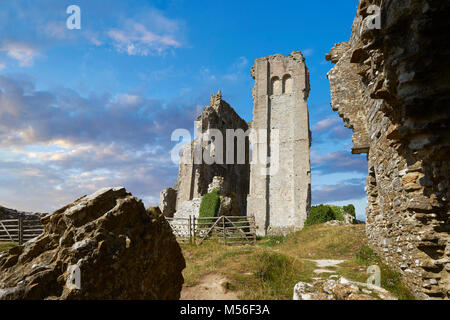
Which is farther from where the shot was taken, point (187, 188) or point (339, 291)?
point (187, 188)

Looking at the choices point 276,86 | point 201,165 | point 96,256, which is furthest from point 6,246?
point 276,86

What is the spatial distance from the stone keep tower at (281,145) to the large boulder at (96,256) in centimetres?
1767

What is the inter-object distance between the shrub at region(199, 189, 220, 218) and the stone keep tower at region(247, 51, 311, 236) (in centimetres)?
345

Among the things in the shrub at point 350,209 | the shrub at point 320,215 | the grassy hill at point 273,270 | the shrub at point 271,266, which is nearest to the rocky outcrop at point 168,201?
the shrub at point 320,215

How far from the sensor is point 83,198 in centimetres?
347

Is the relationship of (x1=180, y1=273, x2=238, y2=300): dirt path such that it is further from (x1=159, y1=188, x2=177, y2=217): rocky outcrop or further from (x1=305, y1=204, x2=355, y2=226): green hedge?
(x1=159, y1=188, x2=177, y2=217): rocky outcrop

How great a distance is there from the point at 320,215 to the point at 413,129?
16967 millimetres

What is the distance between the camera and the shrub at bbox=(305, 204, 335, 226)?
18875mm

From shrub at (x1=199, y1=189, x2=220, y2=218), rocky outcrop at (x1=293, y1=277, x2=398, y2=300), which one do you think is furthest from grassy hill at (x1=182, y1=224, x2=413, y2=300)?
shrub at (x1=199, y1=189, x2=220, y2=218)

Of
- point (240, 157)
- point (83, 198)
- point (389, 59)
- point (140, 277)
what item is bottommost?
point (140, 277)

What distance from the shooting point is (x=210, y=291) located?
609cm

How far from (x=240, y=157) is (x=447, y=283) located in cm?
2675
